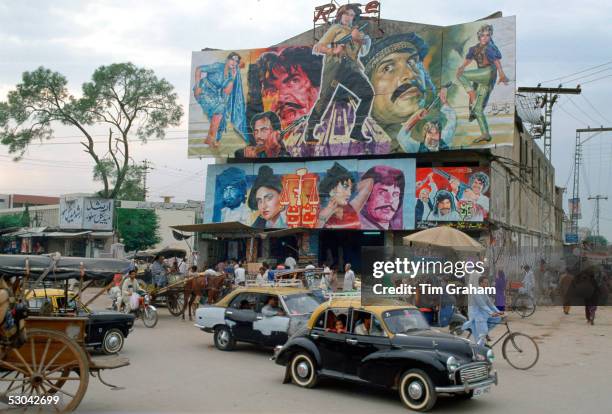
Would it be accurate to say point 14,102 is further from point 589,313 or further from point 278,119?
point 589,313

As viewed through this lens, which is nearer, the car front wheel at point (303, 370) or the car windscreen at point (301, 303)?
the car front wheel at point (303, 370)

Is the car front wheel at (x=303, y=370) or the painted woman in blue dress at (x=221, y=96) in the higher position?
the painted woman in blue dress at (x=221, y=96)

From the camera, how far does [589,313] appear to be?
2075cm

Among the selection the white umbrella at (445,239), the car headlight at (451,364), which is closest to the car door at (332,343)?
the car headlight at (451,364)

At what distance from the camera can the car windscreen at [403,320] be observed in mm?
Result: 9828

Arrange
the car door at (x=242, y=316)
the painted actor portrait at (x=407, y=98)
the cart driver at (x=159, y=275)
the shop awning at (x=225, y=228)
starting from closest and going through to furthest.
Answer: the car door at (x=242, y=316) → the cart driver at (x=159, y=275) → the shop awning at (x=225, y=228) → the painted actor portrait at (x=407, y=98)

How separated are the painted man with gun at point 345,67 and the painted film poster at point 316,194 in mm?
2070

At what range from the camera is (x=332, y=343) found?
10141 millimetres

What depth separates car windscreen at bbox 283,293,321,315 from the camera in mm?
13602

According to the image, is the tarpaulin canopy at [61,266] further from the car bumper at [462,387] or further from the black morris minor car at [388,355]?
the car bumper at [462,387]

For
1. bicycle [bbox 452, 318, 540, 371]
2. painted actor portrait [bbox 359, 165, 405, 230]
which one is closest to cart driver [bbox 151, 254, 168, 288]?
painted actor portrait [bbox 359, 165, 405, 230]

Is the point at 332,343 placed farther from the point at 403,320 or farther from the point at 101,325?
the point at 101,325

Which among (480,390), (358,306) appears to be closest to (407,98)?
(358,306)

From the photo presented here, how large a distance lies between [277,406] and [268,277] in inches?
551
